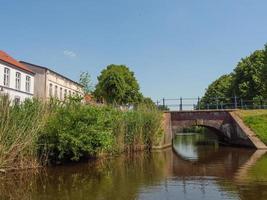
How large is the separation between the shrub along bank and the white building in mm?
15925

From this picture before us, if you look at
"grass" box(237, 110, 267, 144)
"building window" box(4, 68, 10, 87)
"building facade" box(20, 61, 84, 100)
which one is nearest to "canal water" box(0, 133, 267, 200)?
"grass" box(237, 110, 267, 144)

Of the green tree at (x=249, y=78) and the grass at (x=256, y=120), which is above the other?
the green tree at (x=249, y=78)

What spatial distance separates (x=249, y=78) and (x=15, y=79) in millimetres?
28596

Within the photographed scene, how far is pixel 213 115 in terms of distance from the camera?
111 feet

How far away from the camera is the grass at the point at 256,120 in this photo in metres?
29.5

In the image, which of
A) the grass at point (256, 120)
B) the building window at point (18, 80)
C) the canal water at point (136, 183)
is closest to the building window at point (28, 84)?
the building window at point (18, 80)

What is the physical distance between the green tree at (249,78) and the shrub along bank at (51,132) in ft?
91.1

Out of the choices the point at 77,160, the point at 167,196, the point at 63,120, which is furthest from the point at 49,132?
the point at 167,196

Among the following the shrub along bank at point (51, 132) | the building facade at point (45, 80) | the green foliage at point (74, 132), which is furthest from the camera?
the building facade at point (45, 80)

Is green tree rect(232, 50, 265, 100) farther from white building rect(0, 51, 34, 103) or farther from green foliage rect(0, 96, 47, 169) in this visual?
green foliage rect(0, 96, 47, 169)

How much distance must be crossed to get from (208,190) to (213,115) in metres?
22.6

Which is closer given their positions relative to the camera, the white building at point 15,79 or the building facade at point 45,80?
the white building at point 15,79

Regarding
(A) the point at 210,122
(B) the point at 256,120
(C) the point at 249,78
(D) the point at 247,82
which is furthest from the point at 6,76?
(C) the point at 249,78

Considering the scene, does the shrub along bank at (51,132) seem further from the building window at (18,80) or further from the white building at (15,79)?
the building window at (18,80)
